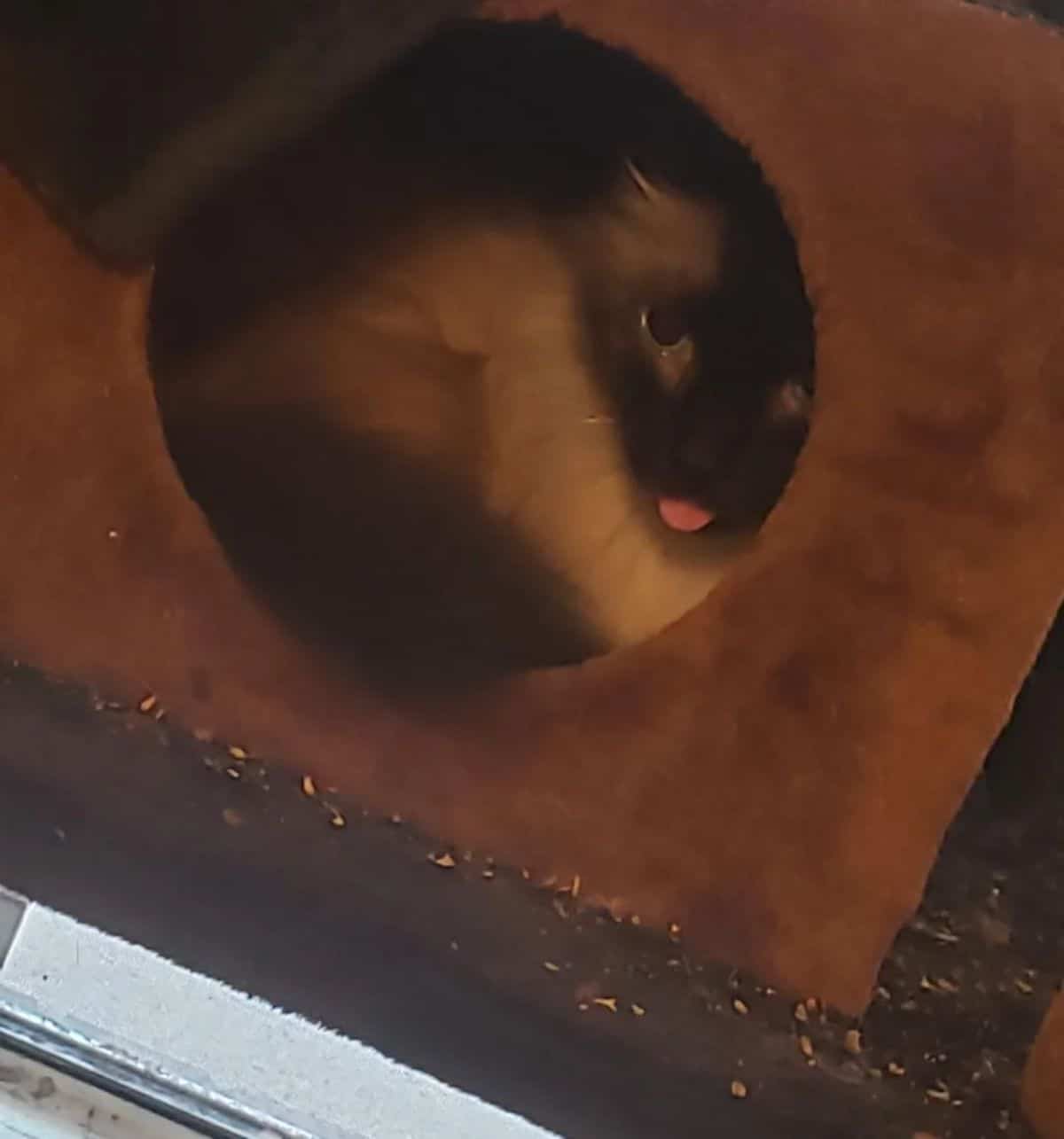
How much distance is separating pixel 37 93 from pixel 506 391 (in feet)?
1.05

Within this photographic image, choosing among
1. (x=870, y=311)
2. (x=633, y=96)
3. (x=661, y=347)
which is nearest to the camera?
(x=870, y=311)

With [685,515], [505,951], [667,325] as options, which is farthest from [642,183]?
[505,951]

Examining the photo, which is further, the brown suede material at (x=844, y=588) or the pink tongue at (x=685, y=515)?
the pink tongue at (x=685, y=515)

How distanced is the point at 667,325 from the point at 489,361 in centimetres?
12

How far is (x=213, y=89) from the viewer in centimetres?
86

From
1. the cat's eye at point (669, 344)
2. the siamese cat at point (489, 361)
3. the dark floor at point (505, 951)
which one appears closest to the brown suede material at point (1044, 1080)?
the dark floor at point (505, 951)

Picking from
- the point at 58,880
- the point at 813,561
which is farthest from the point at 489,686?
the point at 58,880

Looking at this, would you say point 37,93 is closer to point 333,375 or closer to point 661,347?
point 333,375

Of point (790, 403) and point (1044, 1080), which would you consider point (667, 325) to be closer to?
point (790, 403)

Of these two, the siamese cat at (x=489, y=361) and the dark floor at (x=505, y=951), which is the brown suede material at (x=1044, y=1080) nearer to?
the dark floor at (x=505, y=951)

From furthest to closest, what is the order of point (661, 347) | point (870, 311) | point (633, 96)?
1. point (661, 347)
2. point (633, 96)
3. point (870, 311)

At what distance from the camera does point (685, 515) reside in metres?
0.95

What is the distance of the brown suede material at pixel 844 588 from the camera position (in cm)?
78

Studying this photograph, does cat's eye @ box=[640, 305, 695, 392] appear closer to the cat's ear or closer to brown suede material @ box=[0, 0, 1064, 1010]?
the cat's ear
